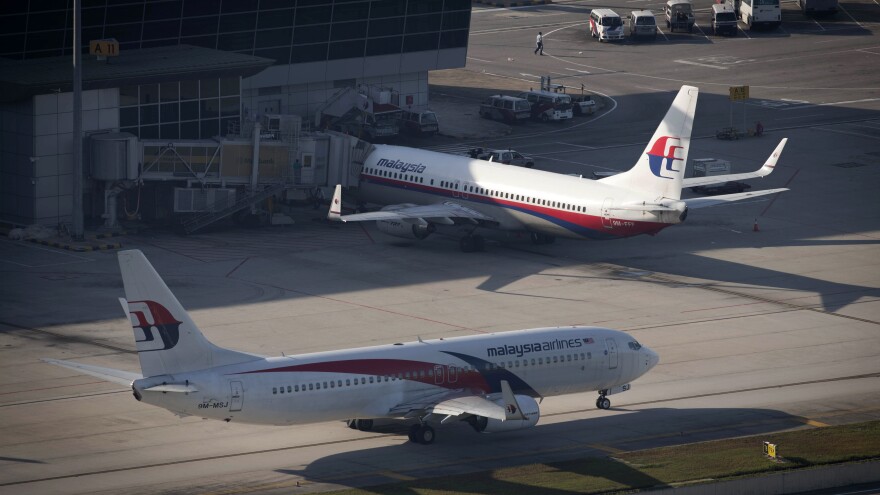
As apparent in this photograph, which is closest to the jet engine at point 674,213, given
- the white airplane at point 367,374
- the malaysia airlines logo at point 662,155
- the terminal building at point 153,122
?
the malaysia airlines logo at point 662,155

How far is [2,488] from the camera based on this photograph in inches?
2021

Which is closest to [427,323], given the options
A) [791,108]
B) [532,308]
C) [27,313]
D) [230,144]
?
[532,308]

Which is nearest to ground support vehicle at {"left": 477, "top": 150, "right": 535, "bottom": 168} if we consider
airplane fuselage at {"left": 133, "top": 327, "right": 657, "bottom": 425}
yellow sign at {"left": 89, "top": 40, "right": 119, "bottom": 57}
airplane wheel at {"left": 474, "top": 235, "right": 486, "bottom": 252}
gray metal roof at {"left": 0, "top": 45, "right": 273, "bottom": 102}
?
gray metal roof at {"left": 0, "top": 45, "right": 273, "bottom": 102}

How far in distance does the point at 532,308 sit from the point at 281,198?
27.1 metres

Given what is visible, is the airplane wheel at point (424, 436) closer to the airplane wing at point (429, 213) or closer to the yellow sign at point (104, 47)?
the airplane wing at point (429, 213)

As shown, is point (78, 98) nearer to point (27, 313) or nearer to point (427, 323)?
point (27, 313)

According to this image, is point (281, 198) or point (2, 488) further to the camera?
point (281, 198)

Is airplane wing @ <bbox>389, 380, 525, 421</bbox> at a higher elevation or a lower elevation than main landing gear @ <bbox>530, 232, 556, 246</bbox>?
lower

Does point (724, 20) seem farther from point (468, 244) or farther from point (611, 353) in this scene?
point (611, 353)

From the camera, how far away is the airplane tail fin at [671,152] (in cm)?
8238

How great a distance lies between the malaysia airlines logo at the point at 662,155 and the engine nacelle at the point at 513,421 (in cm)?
2948

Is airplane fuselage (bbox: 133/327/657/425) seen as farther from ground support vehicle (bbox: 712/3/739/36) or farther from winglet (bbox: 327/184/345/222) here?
ground support vehicle (bbox: 712/3/739/36)

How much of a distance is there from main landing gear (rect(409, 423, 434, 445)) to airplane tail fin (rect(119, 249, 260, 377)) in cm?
849

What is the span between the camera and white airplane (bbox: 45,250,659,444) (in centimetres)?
5150
